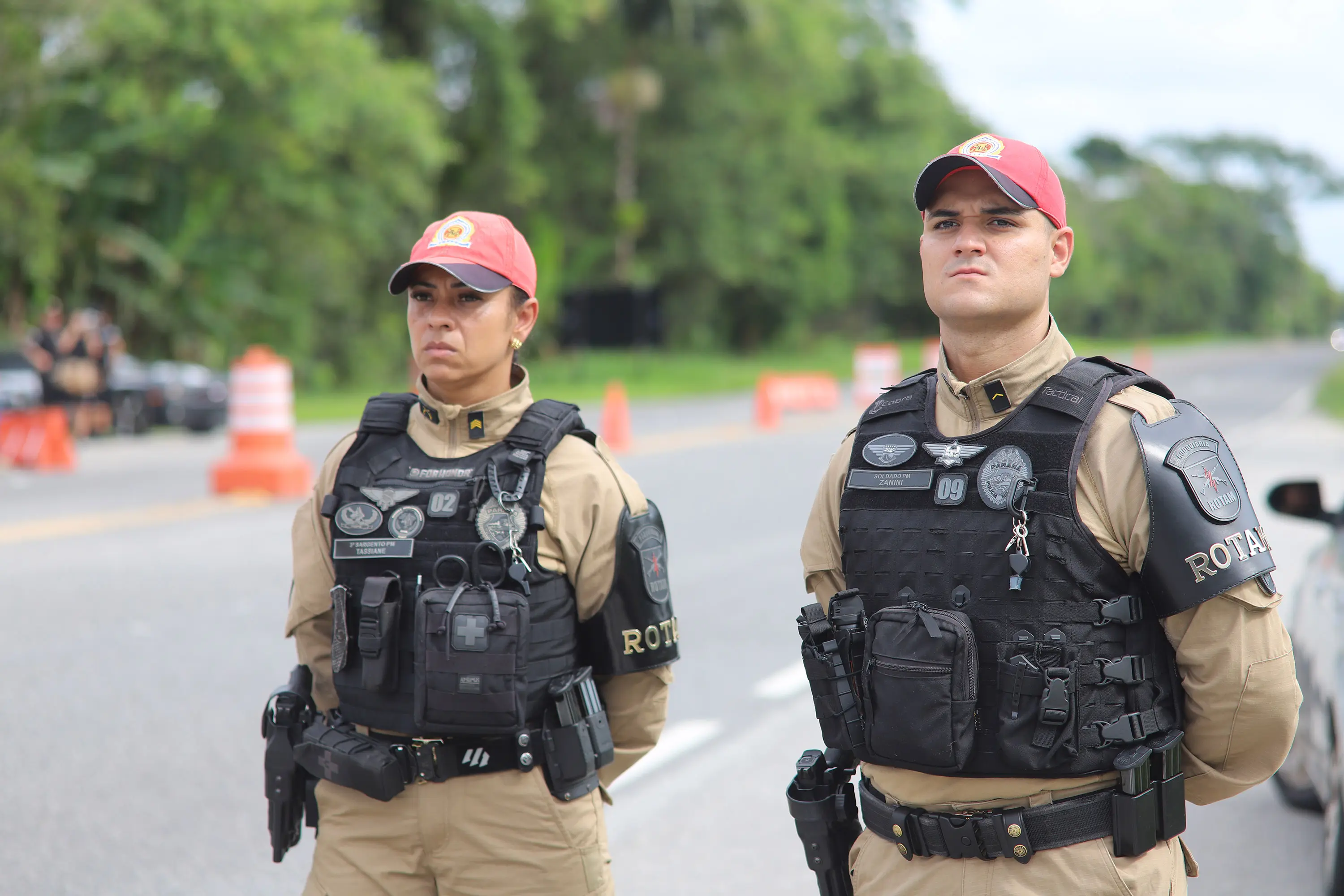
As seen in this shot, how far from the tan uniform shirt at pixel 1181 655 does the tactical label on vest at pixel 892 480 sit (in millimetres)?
106

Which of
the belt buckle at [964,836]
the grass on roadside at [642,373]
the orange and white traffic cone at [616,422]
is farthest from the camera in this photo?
the grass on roadside at [642,373]

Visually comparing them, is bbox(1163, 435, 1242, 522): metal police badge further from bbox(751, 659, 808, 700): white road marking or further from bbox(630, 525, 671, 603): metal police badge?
bbox(751, 659, 808, 700): white road marking

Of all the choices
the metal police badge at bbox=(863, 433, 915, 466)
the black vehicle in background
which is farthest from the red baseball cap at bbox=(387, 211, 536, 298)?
the black vehicle in background

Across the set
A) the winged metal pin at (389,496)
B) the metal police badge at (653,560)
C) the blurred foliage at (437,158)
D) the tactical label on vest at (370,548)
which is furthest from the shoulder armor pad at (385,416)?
the blurred foliage at (437,158)

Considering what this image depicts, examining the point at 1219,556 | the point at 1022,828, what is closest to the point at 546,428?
the point at 1022,828

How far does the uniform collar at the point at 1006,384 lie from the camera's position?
2.66 metres

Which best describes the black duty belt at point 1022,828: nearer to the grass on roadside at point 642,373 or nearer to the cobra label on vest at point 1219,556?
the cobra label on vest at point 1219,556

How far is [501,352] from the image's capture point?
10.5 ft

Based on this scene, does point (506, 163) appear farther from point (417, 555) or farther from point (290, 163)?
point (417, 555)

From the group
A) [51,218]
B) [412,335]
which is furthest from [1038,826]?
[51,218]

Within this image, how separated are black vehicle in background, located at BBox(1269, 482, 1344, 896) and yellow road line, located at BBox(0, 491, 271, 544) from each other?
923 centimetres

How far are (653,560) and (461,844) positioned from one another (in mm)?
722

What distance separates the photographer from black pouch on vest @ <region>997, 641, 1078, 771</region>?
2463 millimetres

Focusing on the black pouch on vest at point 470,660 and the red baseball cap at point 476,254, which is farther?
the red baseball cap at point 476,254
